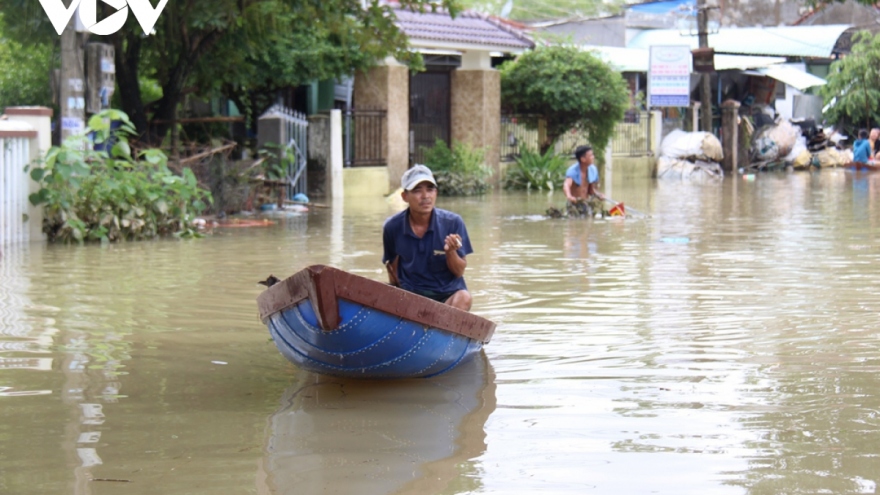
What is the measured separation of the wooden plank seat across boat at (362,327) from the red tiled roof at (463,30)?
717 inches

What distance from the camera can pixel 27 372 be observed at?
6.77 m

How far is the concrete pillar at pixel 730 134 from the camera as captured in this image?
34.3 meters

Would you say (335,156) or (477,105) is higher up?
(477,105)

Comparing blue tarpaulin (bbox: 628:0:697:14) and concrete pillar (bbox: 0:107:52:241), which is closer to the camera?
concrete pillar (bbox: 0:107:52:241)

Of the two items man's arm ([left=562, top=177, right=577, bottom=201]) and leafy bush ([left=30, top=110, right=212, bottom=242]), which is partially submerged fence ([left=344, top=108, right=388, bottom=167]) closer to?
man's arm ([left=562, top=177, right=577, bottom=201])

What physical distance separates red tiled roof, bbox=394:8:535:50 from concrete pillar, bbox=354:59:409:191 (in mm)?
896

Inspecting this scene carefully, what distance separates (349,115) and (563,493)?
1981 centimetres

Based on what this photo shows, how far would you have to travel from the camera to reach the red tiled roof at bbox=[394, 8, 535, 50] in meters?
24.6

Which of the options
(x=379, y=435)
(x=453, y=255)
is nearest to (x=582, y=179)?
(x=453, y=255)

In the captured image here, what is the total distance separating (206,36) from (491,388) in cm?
1175

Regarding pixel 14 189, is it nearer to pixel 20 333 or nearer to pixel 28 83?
pixel 20 333

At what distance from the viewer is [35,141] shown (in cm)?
1358

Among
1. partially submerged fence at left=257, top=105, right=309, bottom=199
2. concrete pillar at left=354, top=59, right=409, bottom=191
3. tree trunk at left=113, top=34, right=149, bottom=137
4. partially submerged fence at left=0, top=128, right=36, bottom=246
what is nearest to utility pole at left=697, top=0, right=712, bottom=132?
concrete pillar at left=354, top=59, right=409, bottom=191

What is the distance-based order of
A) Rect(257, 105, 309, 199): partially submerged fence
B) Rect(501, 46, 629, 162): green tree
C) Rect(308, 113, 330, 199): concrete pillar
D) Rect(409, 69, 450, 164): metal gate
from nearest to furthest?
1. Rect(257, 105, 309, 199): partially submerged fence
2. Rect(308, 113, 330, 199): concrete pillar
3. Rect(409, 69, 450, 164): metal gate
4. Rect(501, 46, 629, 162): green tree
